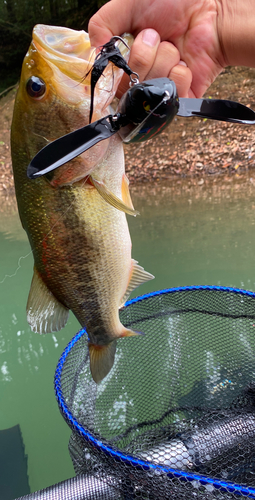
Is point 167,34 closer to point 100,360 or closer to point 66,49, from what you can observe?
point 66,49

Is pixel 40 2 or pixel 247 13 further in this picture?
pixel 40 2

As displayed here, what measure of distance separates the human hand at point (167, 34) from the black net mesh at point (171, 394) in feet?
4.27

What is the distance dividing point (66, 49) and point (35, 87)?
151 millimetres

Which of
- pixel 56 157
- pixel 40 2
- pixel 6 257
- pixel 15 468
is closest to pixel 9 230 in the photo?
pixel 6 257

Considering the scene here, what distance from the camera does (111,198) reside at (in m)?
0.99

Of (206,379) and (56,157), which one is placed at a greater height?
(56,157)

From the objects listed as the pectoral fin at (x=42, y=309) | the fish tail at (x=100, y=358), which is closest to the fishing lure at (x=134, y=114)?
the pectoral fin at (x=42, y=309)

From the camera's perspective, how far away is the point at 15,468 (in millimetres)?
2154

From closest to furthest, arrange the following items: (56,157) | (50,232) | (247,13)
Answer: (56,157), (50,232), (247,13)

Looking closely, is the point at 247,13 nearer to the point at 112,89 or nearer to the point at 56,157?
the point at 112,89

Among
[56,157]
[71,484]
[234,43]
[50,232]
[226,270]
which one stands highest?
[234,43]

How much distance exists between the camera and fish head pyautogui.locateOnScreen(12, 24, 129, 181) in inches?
39.4

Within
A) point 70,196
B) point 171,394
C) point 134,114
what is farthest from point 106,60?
point 171,394

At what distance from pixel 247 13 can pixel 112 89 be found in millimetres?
736
